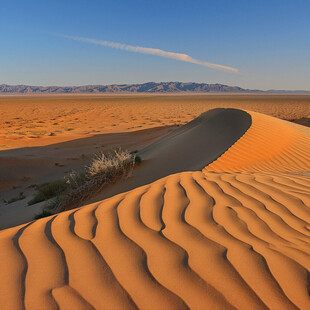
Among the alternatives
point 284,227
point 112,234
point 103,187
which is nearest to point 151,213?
point 112,234

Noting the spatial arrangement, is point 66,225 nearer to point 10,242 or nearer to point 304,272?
point 10,242

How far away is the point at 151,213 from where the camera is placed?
276 cm

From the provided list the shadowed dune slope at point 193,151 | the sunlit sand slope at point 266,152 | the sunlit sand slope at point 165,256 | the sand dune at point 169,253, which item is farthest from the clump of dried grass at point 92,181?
the sunlit sand slope at point 165,256

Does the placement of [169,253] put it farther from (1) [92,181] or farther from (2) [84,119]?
(2) [84,119]

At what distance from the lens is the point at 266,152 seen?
7258 mm

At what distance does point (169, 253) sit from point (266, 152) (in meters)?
5.86

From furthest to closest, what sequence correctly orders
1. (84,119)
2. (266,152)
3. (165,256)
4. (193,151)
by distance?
(84,119)
(193,151)
(266,152)
(165,256)

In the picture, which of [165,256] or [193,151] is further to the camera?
[193,151]

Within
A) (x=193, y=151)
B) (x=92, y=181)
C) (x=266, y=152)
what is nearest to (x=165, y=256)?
(x=92, y=181)

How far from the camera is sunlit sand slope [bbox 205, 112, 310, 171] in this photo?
639 cm

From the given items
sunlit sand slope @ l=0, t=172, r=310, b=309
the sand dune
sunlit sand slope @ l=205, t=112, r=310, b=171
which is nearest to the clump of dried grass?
sunlit sand slope @ l=205, t=112, r=310, b=171

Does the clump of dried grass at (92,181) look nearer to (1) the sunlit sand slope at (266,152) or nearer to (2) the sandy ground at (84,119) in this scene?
(1) the sunlit sand slope at (266,152)

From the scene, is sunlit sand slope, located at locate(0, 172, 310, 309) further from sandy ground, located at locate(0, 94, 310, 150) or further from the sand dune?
sandy ground, located at locate(0, 94, 310, 150)

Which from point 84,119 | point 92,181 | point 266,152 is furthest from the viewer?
point 84,119
